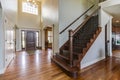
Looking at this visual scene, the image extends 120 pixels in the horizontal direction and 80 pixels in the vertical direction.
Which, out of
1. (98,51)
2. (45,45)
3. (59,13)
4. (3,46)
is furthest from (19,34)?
(98,51)

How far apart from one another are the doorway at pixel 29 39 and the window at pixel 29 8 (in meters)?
2.05

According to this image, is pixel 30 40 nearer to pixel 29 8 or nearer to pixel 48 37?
pixel 48 37

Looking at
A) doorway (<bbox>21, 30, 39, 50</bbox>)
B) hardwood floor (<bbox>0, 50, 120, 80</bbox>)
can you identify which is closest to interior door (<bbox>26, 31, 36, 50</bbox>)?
doorway (<bbox>21, 30, 39, 50</bbox>)

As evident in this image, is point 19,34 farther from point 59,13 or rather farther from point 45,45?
point 59,13

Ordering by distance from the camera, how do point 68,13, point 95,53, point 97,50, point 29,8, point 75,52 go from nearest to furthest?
point 75,52, point 95,53, point 97,50, point 68,13, point 29,8

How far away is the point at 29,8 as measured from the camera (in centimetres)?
1079

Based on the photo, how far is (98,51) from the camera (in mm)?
4672

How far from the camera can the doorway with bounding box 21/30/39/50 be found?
34.8 ft

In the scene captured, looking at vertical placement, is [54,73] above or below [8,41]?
below

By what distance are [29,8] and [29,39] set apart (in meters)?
3.14

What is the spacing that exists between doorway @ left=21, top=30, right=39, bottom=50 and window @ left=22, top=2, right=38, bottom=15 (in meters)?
2.05

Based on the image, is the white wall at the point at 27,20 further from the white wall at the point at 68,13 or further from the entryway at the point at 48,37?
the white wall at the point at 68,13

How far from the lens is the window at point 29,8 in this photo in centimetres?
1039

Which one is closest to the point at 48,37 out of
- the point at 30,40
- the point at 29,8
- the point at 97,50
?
the point at 30,40
